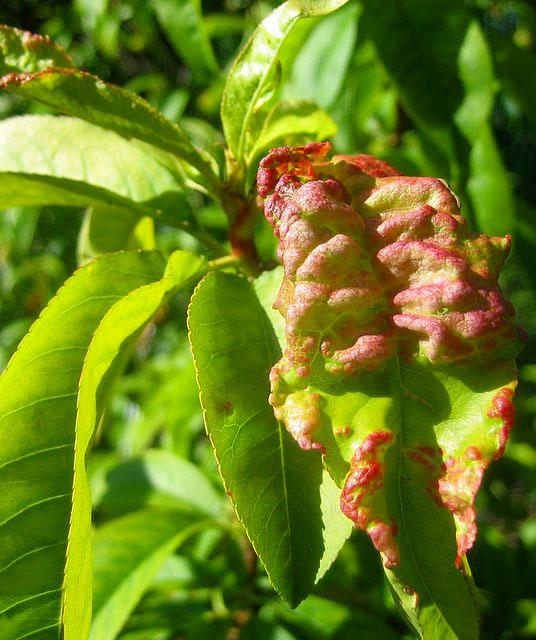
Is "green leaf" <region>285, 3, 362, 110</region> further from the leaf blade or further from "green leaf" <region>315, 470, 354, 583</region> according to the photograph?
"green leaf" <region>315, 470, 354, 583</region>

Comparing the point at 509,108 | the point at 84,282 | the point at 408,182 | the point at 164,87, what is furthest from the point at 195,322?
the point at 509,108

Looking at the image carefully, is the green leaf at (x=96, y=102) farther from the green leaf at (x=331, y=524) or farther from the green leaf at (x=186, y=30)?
the green leaf at (x=186, y=30)

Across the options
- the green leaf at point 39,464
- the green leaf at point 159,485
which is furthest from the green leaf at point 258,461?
the green leaf at point 159,485

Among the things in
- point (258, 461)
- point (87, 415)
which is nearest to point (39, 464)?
point (87, 415)

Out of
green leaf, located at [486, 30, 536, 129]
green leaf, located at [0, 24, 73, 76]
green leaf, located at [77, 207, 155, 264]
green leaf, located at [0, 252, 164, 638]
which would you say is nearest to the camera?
green leaf, located at [0, 252, 164, 638]

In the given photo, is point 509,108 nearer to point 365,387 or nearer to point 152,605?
point 152,605

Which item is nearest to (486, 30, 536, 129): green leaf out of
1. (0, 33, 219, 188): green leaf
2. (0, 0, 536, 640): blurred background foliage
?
(0, 0, 536, 640): blurred background foliage
